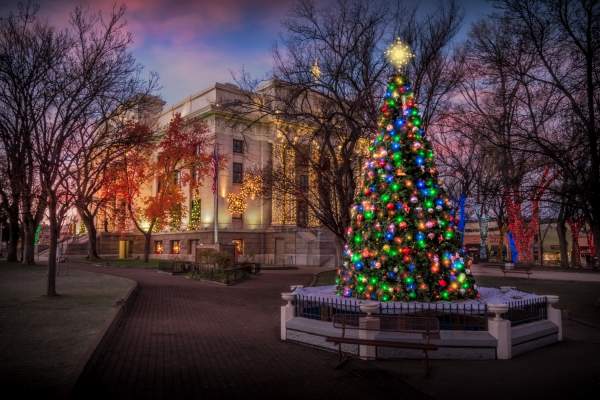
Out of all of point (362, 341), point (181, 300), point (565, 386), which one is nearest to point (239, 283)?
point (181, 300)

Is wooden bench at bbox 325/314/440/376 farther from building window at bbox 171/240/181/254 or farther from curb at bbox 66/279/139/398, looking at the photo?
building window at bbox 171/240/181/254

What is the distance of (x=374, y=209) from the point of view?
11766 mm

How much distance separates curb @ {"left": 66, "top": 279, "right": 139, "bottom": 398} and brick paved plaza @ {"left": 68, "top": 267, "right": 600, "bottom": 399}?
149 mm

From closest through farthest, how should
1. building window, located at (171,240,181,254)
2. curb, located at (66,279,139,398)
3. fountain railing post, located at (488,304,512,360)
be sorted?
curb, located at (66,279,139,398) → fountain railing post, located at (488,304,512,360) → building window, located at (171,240,181,254)

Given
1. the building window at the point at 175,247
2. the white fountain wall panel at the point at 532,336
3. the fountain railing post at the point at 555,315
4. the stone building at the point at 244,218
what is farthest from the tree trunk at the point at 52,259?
the building window at the point at 175,247

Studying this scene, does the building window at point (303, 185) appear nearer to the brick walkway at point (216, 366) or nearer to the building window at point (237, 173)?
the building window at point (237, 173)

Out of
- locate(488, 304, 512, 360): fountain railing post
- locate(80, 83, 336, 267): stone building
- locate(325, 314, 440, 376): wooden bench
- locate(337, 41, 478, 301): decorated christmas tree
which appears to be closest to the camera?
locate(325, 314, 440, 376): wooden bench

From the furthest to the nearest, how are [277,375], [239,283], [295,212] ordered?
[295,212] → [239,283] → [277,375]

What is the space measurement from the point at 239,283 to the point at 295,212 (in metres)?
21.3

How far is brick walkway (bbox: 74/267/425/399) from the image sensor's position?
6996mm

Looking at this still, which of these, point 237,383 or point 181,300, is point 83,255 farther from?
point 237,383

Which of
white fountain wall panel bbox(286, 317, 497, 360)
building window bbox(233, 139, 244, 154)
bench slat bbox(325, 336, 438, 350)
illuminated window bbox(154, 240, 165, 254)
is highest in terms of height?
building window bbox(233, 139, 244, 154)

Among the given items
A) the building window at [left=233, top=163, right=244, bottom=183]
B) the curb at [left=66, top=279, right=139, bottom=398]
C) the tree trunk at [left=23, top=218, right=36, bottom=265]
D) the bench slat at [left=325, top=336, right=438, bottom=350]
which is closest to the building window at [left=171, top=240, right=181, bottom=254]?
the building window at [left=233, top=163, right=244, bottom=183]

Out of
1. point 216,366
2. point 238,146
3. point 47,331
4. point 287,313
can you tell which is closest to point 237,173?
point 238,146
